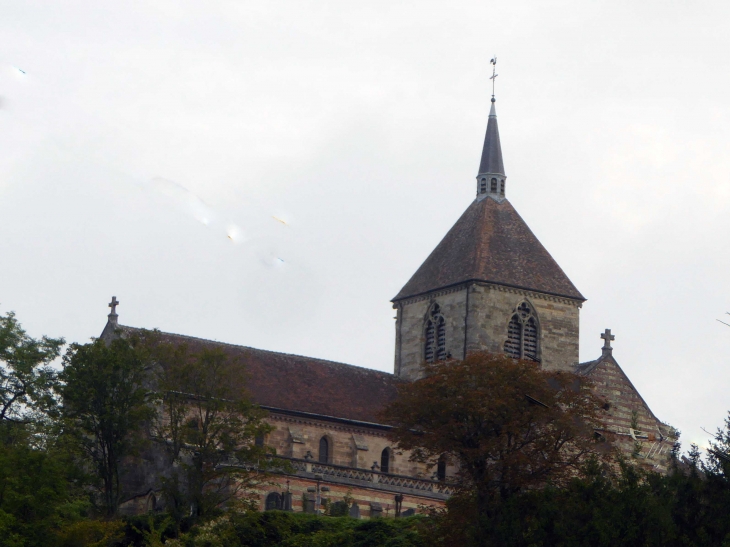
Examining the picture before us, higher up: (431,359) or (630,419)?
(431,359)

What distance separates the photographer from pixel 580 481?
4125 centimetres

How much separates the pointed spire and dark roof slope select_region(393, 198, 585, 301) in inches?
25.7

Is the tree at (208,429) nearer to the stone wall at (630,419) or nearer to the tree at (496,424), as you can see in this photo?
the tree at (496,424)

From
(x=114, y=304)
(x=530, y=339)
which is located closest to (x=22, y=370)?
(x=114, y=304)

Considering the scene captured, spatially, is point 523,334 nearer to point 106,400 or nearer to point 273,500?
point 273,500

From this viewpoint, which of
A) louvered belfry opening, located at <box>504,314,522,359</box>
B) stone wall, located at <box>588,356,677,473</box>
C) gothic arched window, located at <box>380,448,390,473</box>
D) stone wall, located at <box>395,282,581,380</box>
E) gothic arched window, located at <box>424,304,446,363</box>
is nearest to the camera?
stone wall, located at <box>588,356,677,473</box>

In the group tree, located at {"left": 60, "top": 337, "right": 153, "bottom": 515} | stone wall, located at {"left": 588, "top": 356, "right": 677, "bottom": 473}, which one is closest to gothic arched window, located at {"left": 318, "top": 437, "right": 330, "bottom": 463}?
stone wall, located at {"left": 588, "top": 356, "right": 677, "bottom": 473}

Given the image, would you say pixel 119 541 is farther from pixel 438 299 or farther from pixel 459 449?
pixel 438 299

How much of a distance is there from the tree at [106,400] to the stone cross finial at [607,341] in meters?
23.1

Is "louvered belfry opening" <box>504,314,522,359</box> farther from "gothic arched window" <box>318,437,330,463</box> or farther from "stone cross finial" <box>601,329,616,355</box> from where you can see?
"gothic arched window" <box>318,437,330,463</box>

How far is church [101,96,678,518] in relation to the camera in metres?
59.7

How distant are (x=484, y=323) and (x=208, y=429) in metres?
21.2

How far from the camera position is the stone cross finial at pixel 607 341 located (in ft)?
217

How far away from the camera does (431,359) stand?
7044 cm
